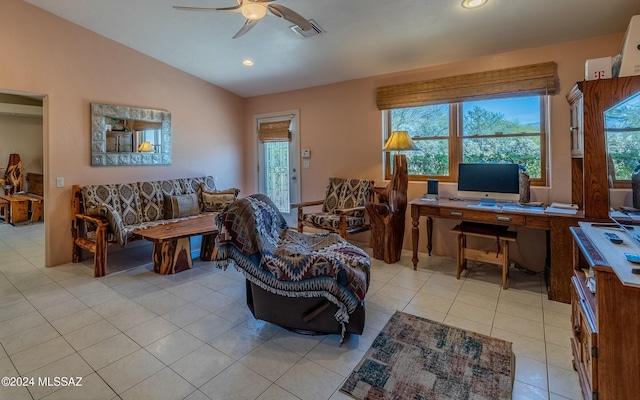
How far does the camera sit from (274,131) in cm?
550

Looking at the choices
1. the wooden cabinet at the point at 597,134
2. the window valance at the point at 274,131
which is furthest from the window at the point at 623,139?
the window valance at the point at 274,131

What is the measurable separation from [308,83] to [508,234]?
3550 mm

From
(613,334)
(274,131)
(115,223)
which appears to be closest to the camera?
(613,334)

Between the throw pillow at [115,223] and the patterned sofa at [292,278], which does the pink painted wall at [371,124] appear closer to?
the patterned sofa at [292,278]

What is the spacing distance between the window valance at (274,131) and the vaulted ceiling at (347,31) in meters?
0.96

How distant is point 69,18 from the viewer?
3588 mm

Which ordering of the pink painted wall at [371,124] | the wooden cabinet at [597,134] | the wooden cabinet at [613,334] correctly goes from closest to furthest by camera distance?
the wooden cabinet at [613,334] → the wooden cabinet at [597,134] → the pink painted wall at [371,124]

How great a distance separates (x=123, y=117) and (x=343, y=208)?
3.29 metres

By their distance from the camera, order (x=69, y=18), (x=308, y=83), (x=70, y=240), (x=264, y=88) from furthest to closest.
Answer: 1. (x=264, y=88)
2. (x=308, y=83)
3. (x=70, y=240)
4. (x=69, y=18)

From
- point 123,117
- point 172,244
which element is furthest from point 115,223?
point 123,117

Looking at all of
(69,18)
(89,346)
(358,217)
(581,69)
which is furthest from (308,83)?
(89,346)

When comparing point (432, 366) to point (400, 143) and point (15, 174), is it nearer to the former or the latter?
point (400, 143)

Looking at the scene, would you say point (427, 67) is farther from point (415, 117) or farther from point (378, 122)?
point (378, 122)

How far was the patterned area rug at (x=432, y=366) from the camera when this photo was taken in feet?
5.58
